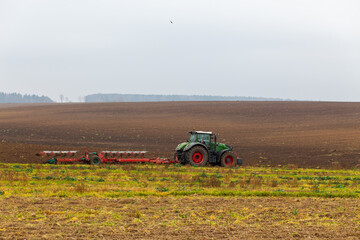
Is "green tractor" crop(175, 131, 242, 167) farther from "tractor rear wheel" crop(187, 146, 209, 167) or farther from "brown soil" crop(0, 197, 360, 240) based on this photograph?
"brown soil" crop(0, 197, 360, 240)

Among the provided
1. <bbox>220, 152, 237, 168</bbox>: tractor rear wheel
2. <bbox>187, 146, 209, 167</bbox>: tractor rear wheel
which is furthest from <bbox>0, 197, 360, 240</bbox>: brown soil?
<bbox>220, 152, 237, 168</bbox>: tractor rear wheel

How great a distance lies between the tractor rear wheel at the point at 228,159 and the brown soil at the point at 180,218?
38.4ft

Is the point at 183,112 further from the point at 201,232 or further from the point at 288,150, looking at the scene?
the point at 201,232

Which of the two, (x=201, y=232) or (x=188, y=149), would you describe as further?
(x=188, y=149)

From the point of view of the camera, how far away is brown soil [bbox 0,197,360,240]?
11248 mm

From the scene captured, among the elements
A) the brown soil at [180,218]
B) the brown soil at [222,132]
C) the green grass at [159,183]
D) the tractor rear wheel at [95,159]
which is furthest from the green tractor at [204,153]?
the brown soil at [180,218]

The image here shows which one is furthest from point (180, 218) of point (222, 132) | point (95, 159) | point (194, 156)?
point (222, 132)

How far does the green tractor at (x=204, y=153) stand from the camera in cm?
2792

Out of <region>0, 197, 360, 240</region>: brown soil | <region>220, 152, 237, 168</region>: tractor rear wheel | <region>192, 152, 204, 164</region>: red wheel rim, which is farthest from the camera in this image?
<region>220, 152, 237, 168</region>: tractor rear wheel

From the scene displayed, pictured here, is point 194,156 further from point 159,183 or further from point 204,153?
point 159,183

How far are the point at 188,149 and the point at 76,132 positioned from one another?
33570 millimetres

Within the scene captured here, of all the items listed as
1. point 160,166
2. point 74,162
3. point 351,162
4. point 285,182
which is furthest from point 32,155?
point 351,162

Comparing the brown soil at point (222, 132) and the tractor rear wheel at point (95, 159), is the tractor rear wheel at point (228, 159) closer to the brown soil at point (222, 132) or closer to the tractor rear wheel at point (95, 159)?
the brown soil at point (222, 132)

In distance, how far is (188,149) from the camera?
27.8 meters
